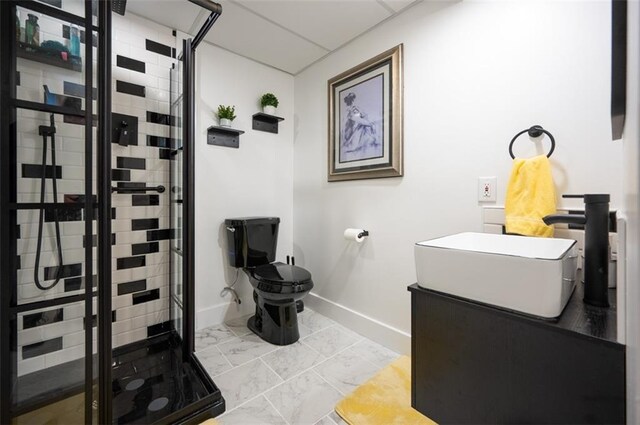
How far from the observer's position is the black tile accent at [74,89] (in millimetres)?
904

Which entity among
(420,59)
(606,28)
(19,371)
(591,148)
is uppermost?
(420,59)

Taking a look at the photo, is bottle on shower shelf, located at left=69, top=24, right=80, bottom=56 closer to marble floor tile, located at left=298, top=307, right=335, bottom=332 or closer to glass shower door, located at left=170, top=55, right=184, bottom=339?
glass shower door, located at left=170, top=55, right=184, bottom=339

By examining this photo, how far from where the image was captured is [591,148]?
111cm

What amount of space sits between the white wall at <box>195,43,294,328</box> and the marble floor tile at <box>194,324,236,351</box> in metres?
0.06

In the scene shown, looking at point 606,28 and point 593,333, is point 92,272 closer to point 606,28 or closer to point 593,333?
point 593,333

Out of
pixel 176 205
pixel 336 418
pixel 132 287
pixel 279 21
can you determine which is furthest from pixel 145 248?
pixel 279 21

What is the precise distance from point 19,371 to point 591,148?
2.29m

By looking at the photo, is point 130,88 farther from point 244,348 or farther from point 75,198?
point 244,348

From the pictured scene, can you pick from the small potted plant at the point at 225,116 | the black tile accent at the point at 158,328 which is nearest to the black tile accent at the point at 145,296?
the black tile accent at the point at 158,328

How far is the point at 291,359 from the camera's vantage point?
1689 mm

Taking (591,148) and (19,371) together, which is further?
(591,148)

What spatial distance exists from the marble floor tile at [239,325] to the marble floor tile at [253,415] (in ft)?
2.40

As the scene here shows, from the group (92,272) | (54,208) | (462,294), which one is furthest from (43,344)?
(462,294)

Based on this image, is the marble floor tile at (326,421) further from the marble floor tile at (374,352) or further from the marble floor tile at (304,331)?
the marble floor tile at (304,331)
